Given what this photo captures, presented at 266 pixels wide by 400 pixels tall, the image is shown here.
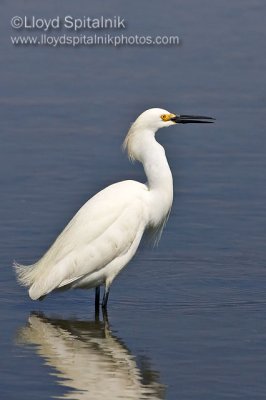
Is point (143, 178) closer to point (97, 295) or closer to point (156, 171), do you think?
point (156, 171)

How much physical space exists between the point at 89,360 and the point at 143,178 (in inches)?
142

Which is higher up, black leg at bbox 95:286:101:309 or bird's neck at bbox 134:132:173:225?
bird's neck at bbox 134:132:173:225

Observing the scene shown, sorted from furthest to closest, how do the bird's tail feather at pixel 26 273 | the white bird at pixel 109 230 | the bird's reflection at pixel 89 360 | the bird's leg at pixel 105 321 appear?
1. the bird's tail feather at pixel 26 273
2. the white bird at pixel 109 230
3. the bird's leg at pixel 105 321
4. the bird's reflection at pixel 89 360

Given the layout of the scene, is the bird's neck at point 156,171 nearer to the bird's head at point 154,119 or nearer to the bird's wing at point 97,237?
the bird's head at point 154,119

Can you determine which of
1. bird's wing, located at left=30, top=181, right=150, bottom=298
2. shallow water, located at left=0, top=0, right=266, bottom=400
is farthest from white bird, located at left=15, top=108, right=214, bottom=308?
shallow water, located at left=0, top=0, right=266, bottom=400

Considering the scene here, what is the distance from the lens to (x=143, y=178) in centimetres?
1148

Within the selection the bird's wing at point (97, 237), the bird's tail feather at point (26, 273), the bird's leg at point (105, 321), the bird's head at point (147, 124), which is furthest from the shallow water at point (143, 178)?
the bird's head at point (147, 124)

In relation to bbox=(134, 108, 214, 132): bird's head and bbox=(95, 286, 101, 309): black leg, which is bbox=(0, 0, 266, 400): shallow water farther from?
bbox=(134, 108, 214, 132): bird's head

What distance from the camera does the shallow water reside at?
789 centimetres

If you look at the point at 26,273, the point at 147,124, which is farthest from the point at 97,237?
the point at 147,124

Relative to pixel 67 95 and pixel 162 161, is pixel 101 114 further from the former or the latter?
pixel 162 161

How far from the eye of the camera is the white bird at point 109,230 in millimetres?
A: 8945

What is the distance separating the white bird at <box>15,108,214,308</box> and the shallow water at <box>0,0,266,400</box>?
0.26 metres

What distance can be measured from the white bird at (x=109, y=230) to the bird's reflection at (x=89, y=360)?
27 cm
